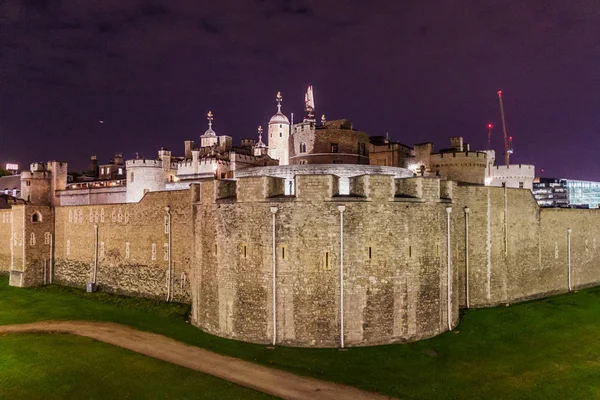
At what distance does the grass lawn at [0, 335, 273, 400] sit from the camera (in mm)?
15305

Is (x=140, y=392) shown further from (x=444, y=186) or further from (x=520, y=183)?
(x=520, y=183)

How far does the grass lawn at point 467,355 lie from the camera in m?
16.0

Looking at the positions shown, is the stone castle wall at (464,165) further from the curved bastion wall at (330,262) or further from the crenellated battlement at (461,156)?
the curved bastion wall at (330,262)

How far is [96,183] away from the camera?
5412 cm

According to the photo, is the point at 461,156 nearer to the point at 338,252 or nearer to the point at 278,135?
the point at 338,252

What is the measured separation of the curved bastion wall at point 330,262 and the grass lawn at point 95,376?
442 cm

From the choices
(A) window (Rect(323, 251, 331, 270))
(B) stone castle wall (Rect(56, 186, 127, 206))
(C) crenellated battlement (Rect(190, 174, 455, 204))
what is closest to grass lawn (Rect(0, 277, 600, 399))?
(A) window (Rect(323, 251, 331, 270))

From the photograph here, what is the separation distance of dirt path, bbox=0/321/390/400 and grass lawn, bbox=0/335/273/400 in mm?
567

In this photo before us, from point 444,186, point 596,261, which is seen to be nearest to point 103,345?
point 444,186

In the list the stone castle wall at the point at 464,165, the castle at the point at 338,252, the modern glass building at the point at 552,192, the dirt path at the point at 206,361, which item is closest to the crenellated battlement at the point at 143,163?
the castle at the point at 338,252

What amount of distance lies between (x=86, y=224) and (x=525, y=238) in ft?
109

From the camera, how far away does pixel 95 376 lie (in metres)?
16.8

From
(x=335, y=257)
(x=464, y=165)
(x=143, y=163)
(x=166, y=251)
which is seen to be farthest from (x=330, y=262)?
(x=143, y=163)

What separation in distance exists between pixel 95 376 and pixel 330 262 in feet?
33.8
